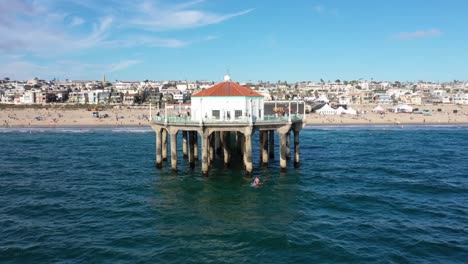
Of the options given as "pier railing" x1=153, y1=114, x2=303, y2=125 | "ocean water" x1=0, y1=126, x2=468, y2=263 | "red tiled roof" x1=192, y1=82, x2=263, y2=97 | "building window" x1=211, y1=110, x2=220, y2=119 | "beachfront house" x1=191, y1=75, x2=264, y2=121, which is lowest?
"ocean water" x1=0, y1=126, x2=468, y2=263

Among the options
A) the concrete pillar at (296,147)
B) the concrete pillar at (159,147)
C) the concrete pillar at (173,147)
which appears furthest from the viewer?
the concrete pillar at (296,147)

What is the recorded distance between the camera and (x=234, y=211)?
29016 mm

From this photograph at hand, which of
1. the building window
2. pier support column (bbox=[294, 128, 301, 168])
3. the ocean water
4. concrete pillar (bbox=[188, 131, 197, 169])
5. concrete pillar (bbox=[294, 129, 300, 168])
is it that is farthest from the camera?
concrete pillar (bbox=[294, 129, 300, 168])

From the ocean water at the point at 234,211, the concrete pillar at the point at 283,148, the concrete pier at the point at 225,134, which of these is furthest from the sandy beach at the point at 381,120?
the concrete pillar at the point at 283,148

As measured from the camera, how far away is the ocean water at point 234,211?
22.3 meters

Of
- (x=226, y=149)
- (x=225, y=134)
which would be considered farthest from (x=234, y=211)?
(x=225, y=134)

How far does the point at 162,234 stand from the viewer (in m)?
24.7

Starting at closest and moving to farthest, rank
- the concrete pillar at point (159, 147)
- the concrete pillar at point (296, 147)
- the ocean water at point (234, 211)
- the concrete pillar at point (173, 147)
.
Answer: the ocean water at point (234, 211) < the concrete pillar at point (173, 147) < the concrete pillar at point (159, 147) < the concrete pillar at point (296, 147)

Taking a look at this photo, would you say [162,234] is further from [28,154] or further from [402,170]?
[28,154]

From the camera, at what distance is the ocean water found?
22266 mm

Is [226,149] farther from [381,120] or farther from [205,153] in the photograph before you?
[381,120]

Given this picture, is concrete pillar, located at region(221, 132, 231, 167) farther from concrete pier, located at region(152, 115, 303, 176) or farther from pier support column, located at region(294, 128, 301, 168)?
pier support column, located at region(294, 128, 301, 168)

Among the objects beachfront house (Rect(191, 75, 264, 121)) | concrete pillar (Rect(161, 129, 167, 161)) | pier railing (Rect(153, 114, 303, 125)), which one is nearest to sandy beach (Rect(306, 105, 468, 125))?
concrete pillar (Rect(161, 129, 167, 161))

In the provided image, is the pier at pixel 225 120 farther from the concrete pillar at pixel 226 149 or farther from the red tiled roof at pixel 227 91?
the concrete pillar at pixel 226 149
